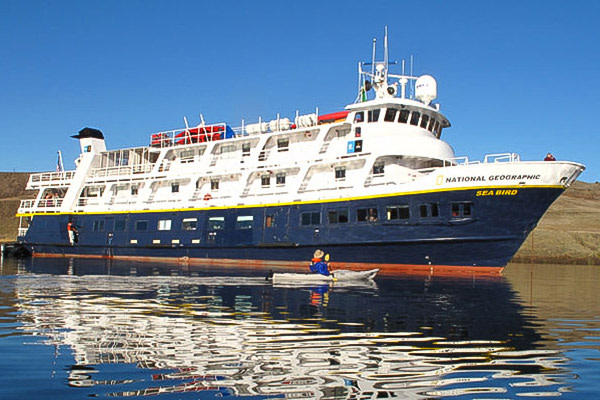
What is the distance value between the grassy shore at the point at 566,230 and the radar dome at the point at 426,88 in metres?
11.2

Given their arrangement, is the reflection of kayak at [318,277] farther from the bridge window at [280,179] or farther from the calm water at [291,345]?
the bridge window at [280,179]

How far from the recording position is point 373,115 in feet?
108

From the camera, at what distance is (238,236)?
35562 millimetres

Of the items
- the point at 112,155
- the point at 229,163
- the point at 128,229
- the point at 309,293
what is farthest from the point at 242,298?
the point at 112,155

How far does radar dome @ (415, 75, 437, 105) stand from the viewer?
34.3 meters

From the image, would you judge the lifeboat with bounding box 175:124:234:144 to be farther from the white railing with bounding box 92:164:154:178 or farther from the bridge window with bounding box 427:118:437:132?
the bridge window with bounding box 427:118:437:132

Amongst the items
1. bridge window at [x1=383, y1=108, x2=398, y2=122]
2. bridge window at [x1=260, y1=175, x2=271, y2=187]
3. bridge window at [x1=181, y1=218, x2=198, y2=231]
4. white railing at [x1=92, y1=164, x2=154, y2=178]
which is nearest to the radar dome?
bridge window at [x1=383, y1=108, x2=398, y2=122]

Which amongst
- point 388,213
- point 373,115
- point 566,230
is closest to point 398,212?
point 388,213

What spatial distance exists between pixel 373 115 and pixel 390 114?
1005 mm

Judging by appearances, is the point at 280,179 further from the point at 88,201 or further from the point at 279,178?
the point at 88,201

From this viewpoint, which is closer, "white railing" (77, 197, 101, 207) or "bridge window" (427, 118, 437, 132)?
"bridge window" (427, 118, 437, 132)

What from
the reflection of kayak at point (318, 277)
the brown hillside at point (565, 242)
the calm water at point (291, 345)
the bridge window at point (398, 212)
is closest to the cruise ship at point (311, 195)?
the bridge window at point (398, 212)

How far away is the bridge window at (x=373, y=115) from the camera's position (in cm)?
3284

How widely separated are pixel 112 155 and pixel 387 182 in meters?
25.5
